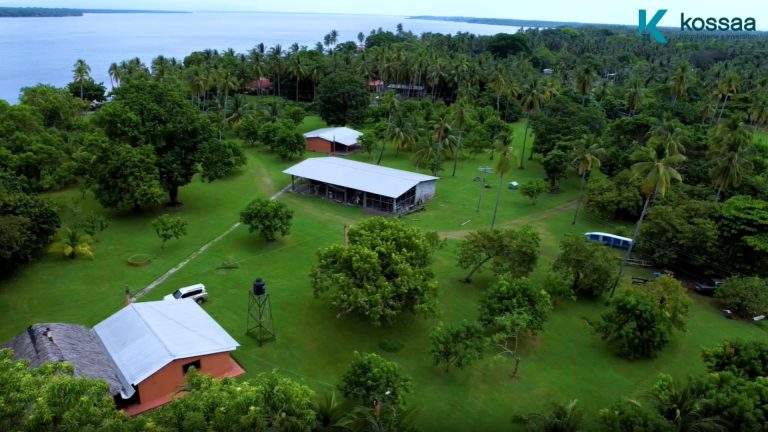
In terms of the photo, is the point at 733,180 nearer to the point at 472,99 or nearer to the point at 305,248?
the point at 305,248

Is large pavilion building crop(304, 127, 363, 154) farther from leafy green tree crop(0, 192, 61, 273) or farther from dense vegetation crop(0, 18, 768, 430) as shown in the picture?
leafy green tree crop(0, 192, 61, 273)

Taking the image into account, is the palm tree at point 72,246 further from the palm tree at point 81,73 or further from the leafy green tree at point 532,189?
the palm tree at point 81,73

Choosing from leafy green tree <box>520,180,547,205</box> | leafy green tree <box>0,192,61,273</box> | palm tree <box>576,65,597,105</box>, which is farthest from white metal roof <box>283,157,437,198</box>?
palm tree <box>576,65,597,105</box>

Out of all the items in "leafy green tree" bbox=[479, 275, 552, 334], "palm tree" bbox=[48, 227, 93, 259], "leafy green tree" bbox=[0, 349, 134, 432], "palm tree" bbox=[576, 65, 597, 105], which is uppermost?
"palm tree" bbox=[576, 65, 597, 105]

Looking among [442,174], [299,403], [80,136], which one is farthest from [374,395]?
[80,136]

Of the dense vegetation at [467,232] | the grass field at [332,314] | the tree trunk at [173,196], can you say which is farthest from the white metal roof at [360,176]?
the tree trunk at [173,196]

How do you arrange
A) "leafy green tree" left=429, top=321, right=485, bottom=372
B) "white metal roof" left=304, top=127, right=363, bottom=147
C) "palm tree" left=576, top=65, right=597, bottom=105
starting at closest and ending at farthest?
"leafy green tree" left=429, top=321, right=485, bottom=372
"white metal roof" left=304, top=127, right=363, bottom=147
"palm tree" left=576, top=65, right=597, bottom=105
